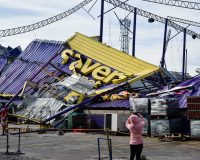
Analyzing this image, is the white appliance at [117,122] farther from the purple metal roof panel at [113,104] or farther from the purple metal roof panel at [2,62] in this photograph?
the purple metal roof panel at [2,62]

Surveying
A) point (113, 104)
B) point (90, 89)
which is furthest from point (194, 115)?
point (90, 89)

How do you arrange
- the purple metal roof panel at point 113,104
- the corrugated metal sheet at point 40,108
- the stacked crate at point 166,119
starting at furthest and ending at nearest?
the corrugated metal sheet at point 40,108, the purple metal roof panel at point 113,104, the stacked crate at point 166,119

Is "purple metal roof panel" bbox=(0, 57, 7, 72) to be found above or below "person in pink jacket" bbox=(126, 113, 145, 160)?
above

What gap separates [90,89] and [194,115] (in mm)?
13512

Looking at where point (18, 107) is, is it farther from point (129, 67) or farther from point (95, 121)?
point (129, 67)

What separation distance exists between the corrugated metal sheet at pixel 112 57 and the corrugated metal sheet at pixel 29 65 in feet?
7.63

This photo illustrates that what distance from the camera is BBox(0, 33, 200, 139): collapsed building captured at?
941 inches

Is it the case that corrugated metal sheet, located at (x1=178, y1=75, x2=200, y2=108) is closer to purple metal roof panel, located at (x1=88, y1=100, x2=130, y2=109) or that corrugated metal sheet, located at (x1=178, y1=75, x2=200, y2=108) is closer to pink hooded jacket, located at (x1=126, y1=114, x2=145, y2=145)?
purple metal roof panel, located at (x1=88, y1=100, x2=130, y2=109)

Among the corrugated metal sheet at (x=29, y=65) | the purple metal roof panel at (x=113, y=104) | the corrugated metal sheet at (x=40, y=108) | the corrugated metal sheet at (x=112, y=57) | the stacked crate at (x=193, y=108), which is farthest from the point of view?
the corrugated metal sheet at (x=29, y=65)

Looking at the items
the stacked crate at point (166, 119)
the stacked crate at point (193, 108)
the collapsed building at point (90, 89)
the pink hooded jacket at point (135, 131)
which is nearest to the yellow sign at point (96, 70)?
the collapsed building at point (90, 89)

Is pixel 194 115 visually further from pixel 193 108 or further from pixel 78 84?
pixel 78 84

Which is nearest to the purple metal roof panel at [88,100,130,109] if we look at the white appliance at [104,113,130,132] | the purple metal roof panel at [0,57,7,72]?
the white appliance at [104,113,130,132]

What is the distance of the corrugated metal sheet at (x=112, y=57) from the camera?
35.8 m

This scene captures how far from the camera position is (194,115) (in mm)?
21625
